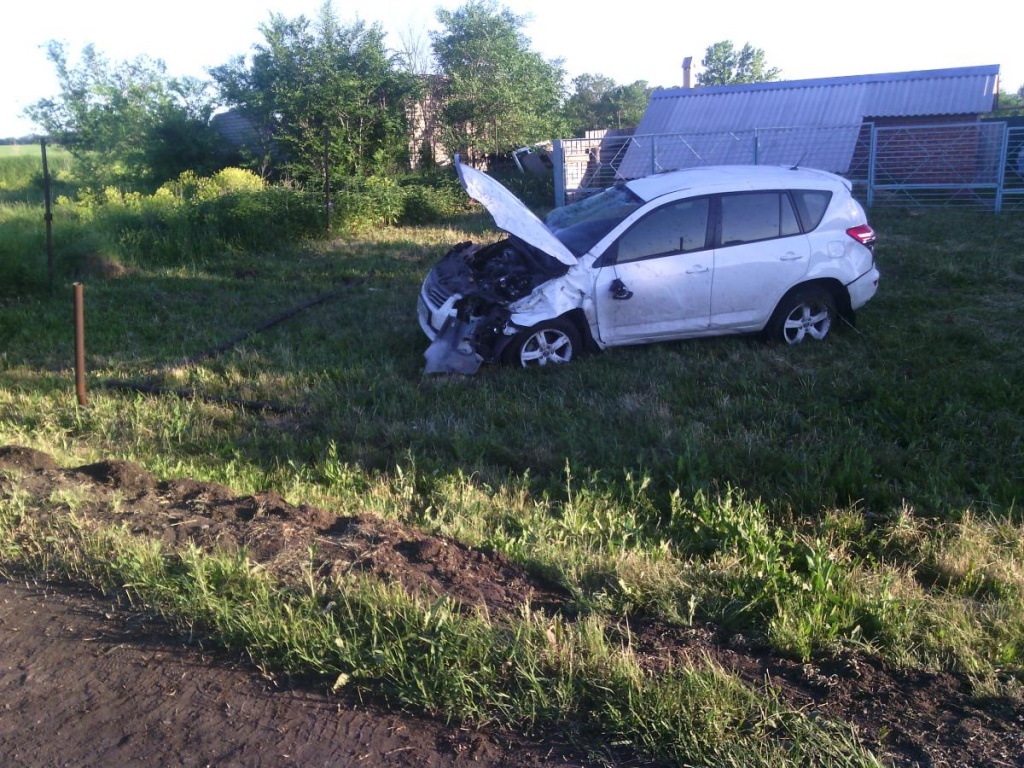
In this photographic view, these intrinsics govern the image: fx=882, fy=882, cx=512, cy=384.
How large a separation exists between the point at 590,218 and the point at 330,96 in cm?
1446

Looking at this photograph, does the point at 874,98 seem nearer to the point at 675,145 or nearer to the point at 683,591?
the point at 675,145

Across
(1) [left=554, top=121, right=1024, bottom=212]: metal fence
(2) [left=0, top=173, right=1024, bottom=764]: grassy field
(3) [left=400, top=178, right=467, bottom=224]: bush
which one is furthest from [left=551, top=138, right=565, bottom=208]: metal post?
(2) [left=0, top=173, right=1024, bottom=764]: grassy field

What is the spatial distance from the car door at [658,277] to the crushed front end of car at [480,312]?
512 mm

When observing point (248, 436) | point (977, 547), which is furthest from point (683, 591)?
point (248, 436)

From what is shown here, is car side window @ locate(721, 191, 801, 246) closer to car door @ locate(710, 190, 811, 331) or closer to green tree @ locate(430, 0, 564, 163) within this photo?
car door @ locate(710, 190, 811, 331)

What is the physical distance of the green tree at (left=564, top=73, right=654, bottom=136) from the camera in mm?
49188

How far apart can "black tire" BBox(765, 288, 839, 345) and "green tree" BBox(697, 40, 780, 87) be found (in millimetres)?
47527

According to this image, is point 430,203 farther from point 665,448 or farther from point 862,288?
point 665,448

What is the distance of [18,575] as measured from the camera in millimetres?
4266

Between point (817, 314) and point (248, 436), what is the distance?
546 cm

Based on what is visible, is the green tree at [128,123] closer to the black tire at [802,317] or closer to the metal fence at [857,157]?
the metal fence at [857,157]

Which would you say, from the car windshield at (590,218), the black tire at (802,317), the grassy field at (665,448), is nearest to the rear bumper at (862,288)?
the black tire at (802,317)

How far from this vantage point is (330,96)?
2119 cm

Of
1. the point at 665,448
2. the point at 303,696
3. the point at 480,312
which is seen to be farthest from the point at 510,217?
the point at 303,696
